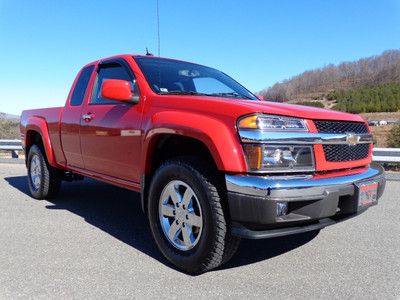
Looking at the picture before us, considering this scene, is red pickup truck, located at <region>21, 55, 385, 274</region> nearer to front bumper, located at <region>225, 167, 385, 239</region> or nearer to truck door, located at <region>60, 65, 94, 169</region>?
front bumper, located at <region>225, 167, 385, 239</region>

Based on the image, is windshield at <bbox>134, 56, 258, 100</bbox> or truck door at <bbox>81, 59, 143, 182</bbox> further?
windshield at <bbox>134, 56, 258, 100</bbox>

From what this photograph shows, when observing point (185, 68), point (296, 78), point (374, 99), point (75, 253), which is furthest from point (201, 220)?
point (296, 78)

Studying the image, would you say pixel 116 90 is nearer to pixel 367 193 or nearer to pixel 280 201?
pixel 280 201

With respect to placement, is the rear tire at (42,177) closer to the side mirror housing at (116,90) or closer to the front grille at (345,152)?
the side mirror housing at (116,90)

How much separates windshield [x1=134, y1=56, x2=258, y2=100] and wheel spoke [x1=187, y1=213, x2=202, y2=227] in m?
1.24

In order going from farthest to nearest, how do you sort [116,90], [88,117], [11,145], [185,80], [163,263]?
[11,145], [88,117], [185,80], [116,90], [163,263]

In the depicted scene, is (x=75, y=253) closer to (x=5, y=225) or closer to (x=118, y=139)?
(x=118, y=139)

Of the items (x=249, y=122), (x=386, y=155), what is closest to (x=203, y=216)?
(x=249, y=122)

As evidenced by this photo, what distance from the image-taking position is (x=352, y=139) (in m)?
3.23

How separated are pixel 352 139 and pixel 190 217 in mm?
1456

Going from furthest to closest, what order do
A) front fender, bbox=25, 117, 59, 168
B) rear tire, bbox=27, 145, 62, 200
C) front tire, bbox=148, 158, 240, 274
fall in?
1. rear tire, bbox=27, 145, 62, 200
2. front fender, bbox=25, 117, 59, 168
3. front tire, bbox=148, 158, 240, 274

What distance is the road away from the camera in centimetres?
283

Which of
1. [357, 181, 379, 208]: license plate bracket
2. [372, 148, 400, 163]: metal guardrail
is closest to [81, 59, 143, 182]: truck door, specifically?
[357, 181, 379, 208]: license plate bracket

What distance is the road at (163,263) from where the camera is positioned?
283 centimetres
